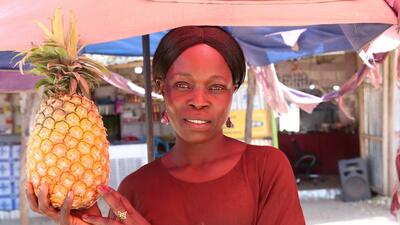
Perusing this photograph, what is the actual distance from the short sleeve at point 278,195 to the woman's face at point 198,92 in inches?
8.7

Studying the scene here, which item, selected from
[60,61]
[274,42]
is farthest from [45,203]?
[274,42]

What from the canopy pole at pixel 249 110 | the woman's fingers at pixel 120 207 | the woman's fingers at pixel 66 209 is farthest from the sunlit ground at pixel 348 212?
the woman's fingers at pixel 66 209

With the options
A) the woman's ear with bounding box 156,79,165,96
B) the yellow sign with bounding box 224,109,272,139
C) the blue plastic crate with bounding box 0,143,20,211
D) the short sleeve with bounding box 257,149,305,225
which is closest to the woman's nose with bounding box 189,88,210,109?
the woman's ear with bounding box 156,79,165,96

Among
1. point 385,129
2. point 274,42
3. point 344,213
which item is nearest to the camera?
point 274,42

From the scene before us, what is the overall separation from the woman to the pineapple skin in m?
0.13

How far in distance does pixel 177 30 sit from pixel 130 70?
→ 323 inches

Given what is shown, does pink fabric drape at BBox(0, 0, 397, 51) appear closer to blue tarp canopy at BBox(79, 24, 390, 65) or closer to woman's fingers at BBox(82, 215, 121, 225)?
woman's fingers at BBox(82, 215, 121, 225)

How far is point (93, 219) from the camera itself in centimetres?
136

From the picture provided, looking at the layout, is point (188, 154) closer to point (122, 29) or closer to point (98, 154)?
point (98, 154)

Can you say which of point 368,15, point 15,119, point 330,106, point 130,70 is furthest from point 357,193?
point 368,15

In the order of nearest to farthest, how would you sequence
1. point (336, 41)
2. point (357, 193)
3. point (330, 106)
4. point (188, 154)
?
point (188, 154) < point (336, 41) < point (357, 193) < point (330, 106)

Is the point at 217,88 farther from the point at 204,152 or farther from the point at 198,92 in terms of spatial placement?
the point at 204,152

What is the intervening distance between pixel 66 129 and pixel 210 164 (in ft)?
1.68

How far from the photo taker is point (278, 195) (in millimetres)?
1482
